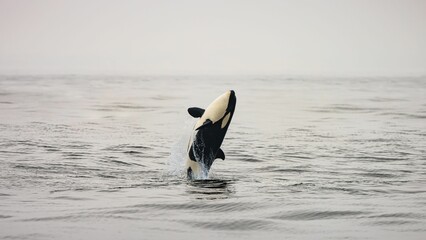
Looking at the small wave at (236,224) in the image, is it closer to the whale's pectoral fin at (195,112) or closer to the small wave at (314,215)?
the small wave at (314,215)

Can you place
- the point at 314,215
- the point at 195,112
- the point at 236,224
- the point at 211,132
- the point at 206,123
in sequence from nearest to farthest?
the point at 236,224, the point at 314,215, the point at 206,123, the point at 211,132, the point at 195,112

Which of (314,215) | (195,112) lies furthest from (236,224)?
(195,112)

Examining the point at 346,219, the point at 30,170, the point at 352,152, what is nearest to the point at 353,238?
the point at 346,219

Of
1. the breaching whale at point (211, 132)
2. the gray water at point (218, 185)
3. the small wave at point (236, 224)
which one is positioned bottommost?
the gray water at point (218, 185)

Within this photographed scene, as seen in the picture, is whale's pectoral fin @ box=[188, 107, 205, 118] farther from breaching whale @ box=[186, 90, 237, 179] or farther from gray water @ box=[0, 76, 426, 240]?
gray water @ box=[0, 76, 426, 240]

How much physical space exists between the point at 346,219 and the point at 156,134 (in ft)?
57.6

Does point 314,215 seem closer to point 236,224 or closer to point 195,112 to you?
point 236,224

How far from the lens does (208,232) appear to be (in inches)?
477

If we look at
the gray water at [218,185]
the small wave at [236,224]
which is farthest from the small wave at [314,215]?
the small wave at [236,224]

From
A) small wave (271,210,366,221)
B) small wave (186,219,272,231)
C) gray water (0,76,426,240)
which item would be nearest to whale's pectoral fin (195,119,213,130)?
gray water (0,76,426,240)

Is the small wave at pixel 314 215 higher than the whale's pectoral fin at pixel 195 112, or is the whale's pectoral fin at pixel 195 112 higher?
the whale's pectoral fin at pixel 195 112

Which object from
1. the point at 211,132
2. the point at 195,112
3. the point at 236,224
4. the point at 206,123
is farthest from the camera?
the point at 195,112

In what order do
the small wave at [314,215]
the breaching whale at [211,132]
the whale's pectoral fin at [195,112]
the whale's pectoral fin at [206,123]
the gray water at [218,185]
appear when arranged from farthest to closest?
the whale's pectoral fin at [195,112] < the breaching whale at [211,132] < the whale's pectoral fin at [206,123] < the small wave at [314,215] < the gray water at [218,185]

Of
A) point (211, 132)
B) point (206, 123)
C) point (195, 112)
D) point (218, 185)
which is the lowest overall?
point (218, 185)
